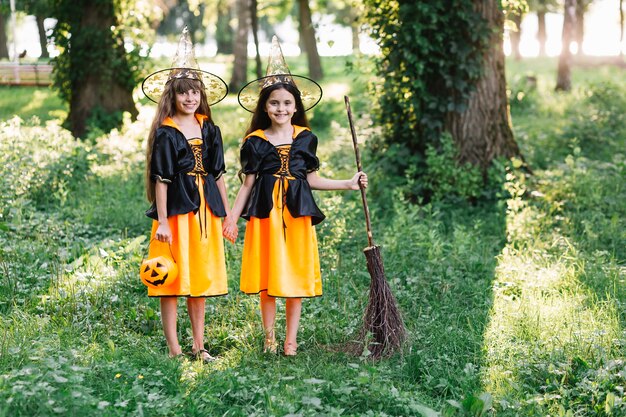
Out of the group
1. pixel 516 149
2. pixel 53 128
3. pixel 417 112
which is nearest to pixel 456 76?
pixel 417 112

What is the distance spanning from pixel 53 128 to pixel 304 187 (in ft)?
23.6

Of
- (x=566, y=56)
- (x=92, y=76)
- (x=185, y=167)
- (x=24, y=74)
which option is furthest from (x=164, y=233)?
(x=24, y=74)

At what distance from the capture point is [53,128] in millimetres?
11484

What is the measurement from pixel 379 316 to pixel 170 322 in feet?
4.71

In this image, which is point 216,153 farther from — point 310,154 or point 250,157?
point 310,154

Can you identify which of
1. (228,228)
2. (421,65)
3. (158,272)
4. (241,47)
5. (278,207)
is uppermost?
(241,47)

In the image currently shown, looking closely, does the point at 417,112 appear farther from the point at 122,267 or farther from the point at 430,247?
the point at 122,267

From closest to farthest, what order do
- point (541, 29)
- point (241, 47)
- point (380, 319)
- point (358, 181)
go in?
point (358, 181) < point (380, 319) < point (241, 47) < point (541, 29)

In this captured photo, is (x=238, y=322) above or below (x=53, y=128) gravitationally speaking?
below

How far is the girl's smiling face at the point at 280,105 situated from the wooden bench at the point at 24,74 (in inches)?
627

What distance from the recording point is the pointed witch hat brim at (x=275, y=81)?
5445 mm

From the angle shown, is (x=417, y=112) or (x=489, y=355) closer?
(x=489, y=355)

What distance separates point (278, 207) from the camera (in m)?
5.35

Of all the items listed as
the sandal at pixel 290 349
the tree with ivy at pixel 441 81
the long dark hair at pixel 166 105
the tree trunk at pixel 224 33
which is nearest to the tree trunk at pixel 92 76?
the tree with ivy at pixel 441 81
